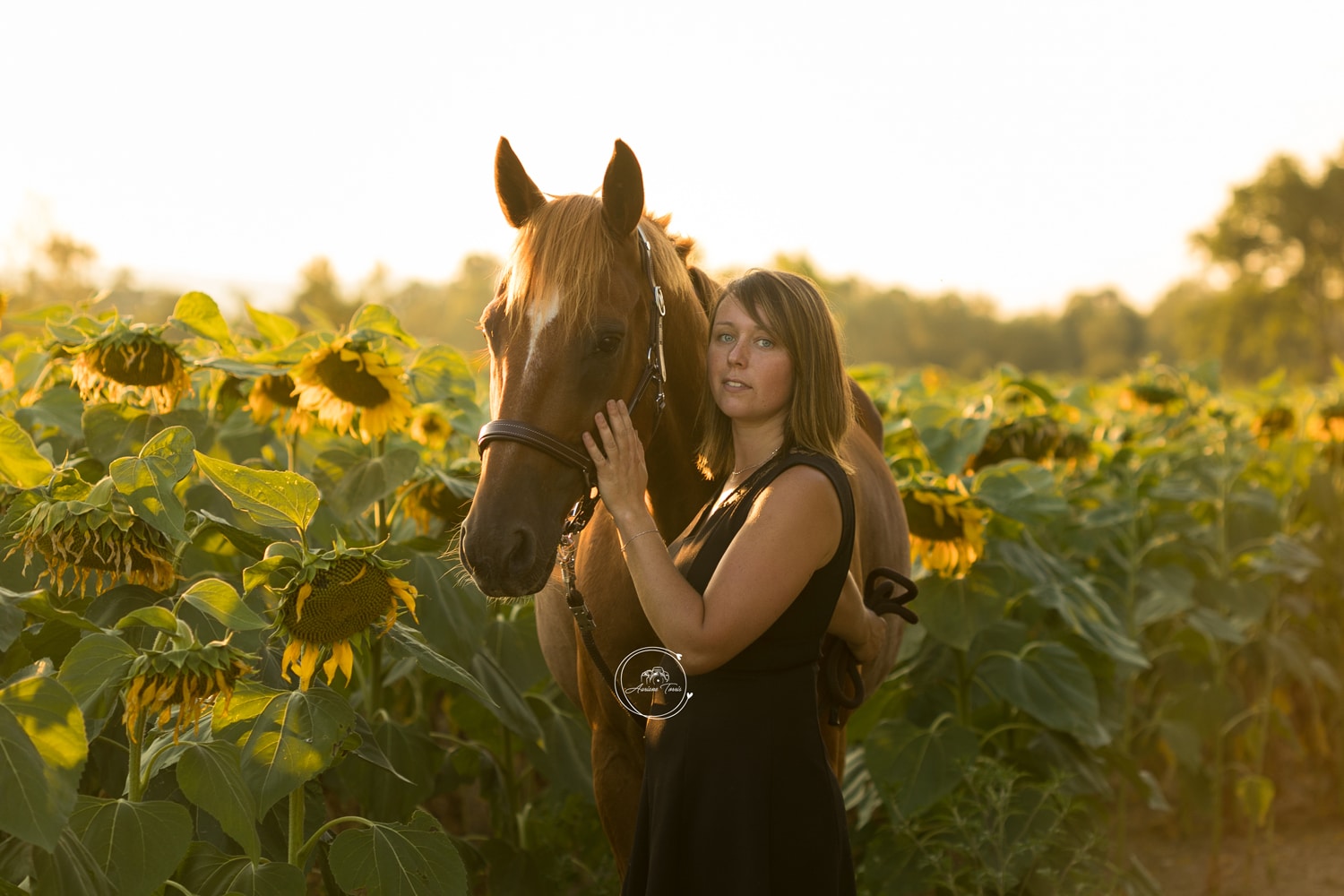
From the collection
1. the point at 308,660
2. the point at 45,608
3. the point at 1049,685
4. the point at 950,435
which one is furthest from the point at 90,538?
the point at 950,435

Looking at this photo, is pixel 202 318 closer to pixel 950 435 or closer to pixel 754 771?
pixel 754 771

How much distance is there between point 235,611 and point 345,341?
1.23m

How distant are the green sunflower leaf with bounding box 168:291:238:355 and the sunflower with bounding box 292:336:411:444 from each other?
0.81ft

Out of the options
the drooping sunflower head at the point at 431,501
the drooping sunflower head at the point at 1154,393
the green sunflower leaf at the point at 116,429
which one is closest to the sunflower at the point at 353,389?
the drooping sunflower head at the point at 431,501

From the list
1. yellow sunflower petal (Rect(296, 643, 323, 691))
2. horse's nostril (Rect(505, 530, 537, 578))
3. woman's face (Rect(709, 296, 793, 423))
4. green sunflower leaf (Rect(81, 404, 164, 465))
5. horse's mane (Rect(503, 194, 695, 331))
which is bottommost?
yellow sunflower petal (Rect(296, 643, 323, 691))

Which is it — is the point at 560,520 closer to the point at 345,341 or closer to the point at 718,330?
the point at 718,330

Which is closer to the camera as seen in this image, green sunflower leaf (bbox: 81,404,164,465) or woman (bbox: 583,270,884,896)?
woman (bbox: 583,270,884,896)

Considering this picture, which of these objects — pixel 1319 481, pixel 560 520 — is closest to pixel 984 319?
pixel 1319 481

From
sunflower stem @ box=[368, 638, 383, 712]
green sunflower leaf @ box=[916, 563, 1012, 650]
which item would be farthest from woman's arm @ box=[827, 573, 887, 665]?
sunflower stem @ box=[368, 638, 383, 712]

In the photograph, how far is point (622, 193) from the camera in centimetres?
244

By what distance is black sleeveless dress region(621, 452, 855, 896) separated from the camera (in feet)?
6.97

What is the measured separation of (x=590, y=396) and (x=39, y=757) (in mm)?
1117

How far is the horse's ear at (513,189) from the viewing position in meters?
2.55

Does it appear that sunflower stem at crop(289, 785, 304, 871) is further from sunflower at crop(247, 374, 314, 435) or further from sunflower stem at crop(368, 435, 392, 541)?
sunflower at crop(247, 374, 314, 435)
